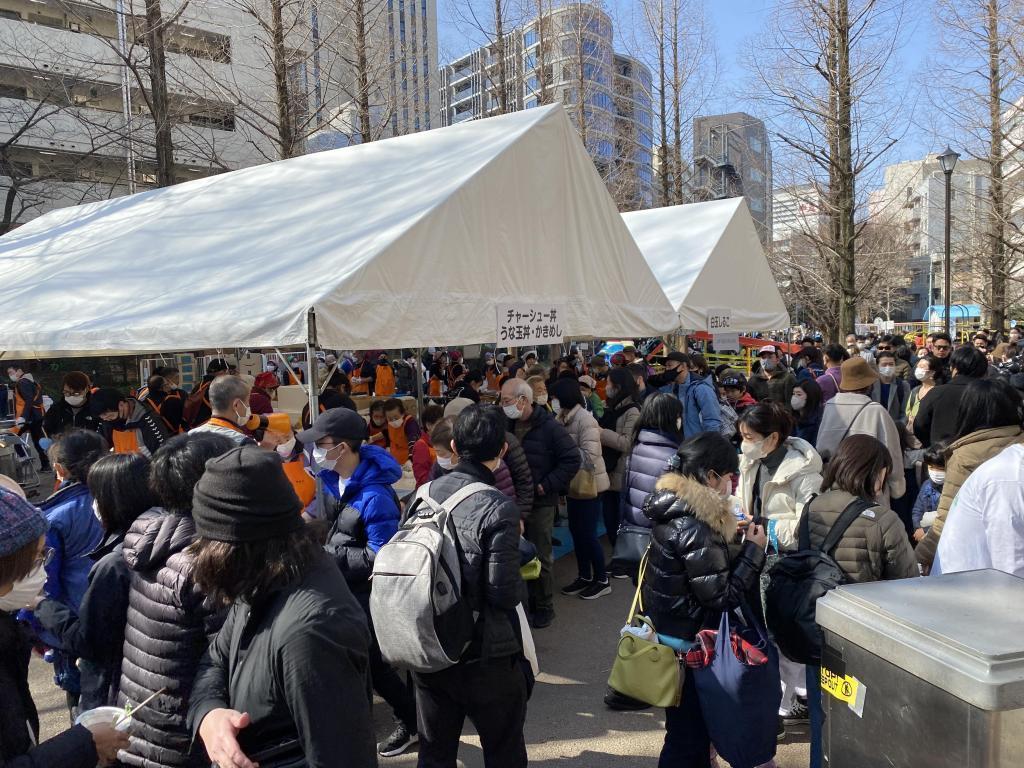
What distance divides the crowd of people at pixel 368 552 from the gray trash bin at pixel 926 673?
1.11m

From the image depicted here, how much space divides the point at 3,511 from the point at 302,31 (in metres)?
15.3

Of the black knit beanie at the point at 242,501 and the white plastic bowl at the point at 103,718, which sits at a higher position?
the black knit beanie at the point at 242,501

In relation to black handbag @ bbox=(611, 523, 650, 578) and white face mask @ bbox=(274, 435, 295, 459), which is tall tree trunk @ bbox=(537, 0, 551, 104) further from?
black handbag @ bbox=(611, 523, 650, 578)

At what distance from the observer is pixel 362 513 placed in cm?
345

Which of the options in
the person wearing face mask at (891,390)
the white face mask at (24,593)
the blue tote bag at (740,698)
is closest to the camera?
the white face mask at (24,593)

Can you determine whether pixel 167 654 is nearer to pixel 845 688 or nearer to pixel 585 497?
pixel 845 688

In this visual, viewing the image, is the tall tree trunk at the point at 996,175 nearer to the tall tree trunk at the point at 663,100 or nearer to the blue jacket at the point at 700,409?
the tall tree trunk at the point at 663,100

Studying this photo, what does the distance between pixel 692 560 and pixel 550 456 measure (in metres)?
2.46

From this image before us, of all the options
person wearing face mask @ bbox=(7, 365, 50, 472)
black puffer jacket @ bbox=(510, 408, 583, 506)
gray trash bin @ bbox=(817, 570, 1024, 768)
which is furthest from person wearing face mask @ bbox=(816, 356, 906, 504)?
person wearing face mask @ bbox=(7, 365, 50, 472)

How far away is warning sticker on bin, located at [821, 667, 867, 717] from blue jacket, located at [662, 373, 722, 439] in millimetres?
5464

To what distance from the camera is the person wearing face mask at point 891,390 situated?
729cm

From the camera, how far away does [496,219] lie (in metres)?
6.12

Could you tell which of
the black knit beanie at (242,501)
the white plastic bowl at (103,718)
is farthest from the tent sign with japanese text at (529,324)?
the white plastic bowl at (103,718)

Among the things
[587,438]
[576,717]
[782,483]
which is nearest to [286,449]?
[587,438]
